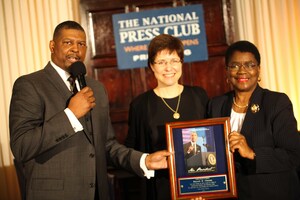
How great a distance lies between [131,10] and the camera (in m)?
4.80

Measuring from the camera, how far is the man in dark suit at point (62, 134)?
2.28 metres

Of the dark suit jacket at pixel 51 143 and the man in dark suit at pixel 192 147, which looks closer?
the dark suit jacket at pixel 51 143

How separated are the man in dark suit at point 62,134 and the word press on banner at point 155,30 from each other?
2054 millimetres

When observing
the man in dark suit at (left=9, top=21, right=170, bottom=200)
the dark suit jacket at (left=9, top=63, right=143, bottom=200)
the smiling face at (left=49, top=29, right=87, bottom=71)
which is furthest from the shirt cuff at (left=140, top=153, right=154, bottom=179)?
the smiling face at (left=49, top=29, right=87, bottom=71)

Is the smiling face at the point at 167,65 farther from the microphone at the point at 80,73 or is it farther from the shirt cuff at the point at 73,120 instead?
the shirt cuff at the point at 73,120

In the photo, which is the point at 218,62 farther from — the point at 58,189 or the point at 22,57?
the point at 58,189

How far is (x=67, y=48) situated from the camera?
2.57 meters

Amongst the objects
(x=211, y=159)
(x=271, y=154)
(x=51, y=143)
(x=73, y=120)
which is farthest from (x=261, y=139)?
(x=51, y=143)

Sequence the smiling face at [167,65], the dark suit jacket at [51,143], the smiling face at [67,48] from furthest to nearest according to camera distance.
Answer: the smiling face at [167,65], the smiling face at [67,48], the dark suit jacket at [51,143]

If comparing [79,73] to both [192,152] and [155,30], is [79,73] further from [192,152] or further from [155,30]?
[155,30]

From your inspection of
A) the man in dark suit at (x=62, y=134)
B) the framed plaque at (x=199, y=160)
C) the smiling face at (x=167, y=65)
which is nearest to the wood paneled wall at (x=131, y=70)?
the smiling face at (x=167, y=65)

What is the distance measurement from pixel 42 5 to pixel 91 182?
2.80 m

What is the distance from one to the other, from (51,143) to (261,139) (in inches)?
49.7

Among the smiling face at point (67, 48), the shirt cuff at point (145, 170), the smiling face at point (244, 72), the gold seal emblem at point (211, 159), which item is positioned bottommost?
the shirt cuff at point (145, 170)
